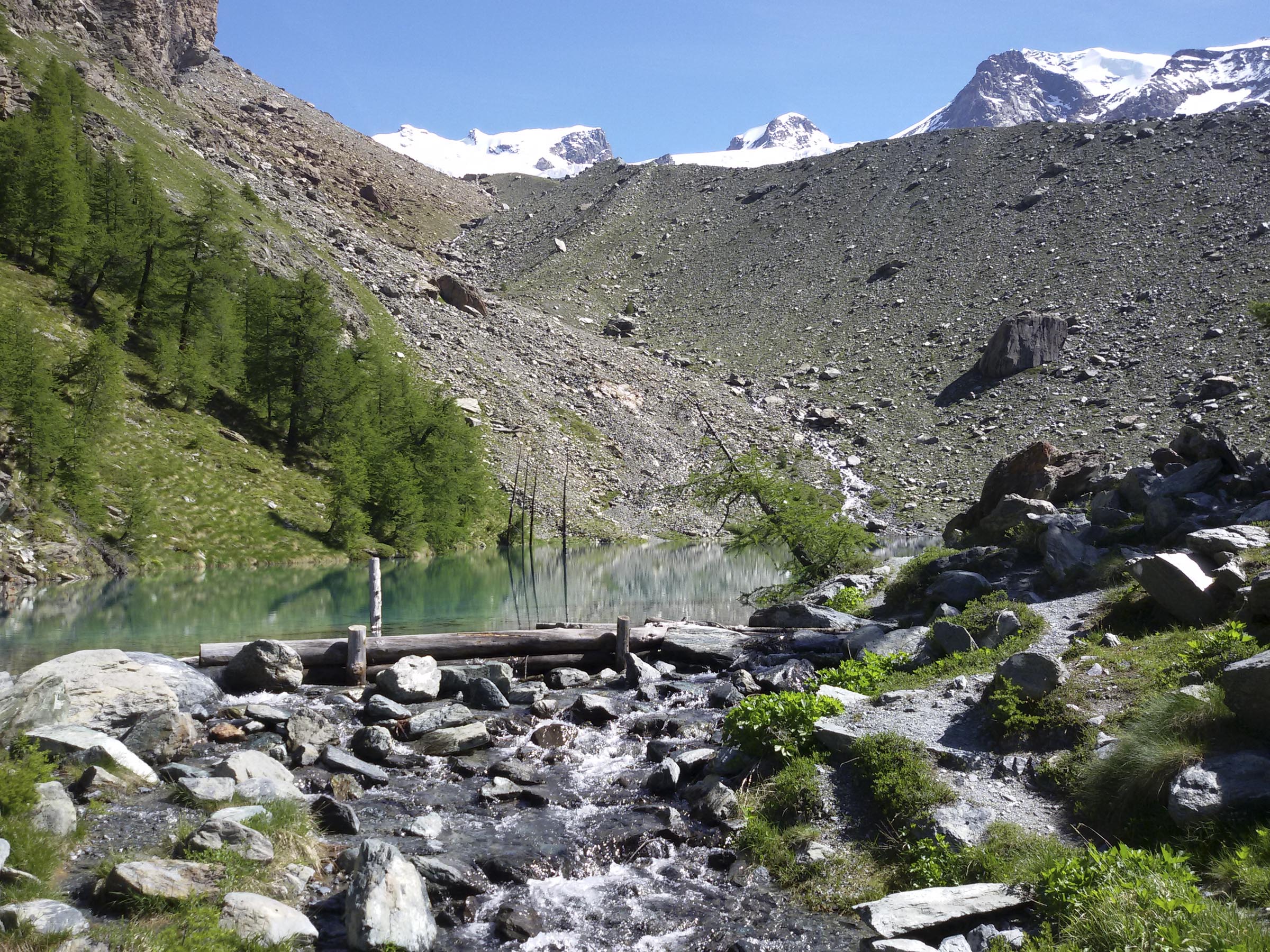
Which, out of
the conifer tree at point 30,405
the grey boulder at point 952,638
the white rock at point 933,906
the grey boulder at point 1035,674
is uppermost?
the conifer tree at point 30,405

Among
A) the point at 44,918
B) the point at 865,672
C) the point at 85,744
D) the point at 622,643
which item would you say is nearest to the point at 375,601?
the point at 622,643

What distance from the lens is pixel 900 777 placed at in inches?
400

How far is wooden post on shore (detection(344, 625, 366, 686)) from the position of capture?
19.3 m

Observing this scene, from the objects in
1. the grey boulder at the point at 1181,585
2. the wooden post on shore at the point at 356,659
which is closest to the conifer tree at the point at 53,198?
the wooden post on shore at the point at 356,659

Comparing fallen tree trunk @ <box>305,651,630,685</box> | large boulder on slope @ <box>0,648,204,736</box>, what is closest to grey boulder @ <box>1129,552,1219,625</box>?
fallen tree trunk @ <box>305,651,630,685</box>

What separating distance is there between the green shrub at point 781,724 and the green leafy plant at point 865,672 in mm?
2261

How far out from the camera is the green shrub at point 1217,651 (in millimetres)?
9812

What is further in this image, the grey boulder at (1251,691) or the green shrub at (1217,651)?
the green shrub at (1217,651)

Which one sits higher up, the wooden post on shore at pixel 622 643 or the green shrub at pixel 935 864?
the green shrub at pixel 935 864

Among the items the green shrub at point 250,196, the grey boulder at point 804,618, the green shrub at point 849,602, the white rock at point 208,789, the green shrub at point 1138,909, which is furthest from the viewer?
the green shrub at point 250,196

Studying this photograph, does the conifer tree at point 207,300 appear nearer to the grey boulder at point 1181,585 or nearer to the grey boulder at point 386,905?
the grey boulder at point 386,905

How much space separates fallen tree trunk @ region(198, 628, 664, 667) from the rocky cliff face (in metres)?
109

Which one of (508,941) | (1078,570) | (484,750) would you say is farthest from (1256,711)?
(484,750)

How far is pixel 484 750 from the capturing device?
14.9 m
